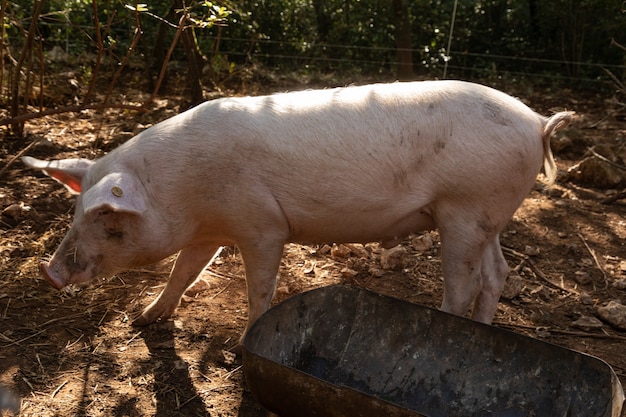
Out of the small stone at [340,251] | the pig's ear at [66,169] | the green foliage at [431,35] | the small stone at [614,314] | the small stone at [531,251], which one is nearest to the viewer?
the pig's ear at [66,169]

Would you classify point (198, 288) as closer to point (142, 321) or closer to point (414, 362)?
point (142, 321)

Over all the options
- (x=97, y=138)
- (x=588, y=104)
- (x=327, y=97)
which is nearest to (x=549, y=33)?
(x=588, y=104)

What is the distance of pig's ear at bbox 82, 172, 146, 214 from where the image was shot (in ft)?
10.4

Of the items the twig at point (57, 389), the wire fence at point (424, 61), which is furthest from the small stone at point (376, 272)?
the wire fence at point (424, 61)

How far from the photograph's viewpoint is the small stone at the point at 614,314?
4168mm

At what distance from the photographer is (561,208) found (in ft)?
18.9

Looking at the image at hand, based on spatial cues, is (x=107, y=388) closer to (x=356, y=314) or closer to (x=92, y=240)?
(x=92, y=240)

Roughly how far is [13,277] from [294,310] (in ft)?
5.98

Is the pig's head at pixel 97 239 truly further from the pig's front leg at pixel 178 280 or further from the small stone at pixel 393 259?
the small stone at pixel 393 259

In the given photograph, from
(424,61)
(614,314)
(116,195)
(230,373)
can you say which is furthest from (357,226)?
(424,61)

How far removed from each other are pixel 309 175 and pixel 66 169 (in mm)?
1183

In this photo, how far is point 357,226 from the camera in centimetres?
364

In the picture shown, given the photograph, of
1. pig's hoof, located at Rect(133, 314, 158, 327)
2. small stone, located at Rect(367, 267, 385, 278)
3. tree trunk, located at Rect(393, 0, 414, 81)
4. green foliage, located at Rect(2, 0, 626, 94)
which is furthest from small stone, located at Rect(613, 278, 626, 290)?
green foliage, located at Rect(2, 0, 626, 94)

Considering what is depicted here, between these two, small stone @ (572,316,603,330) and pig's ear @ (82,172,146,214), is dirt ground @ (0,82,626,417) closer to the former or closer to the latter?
small stone @ (572,316,603,330)
